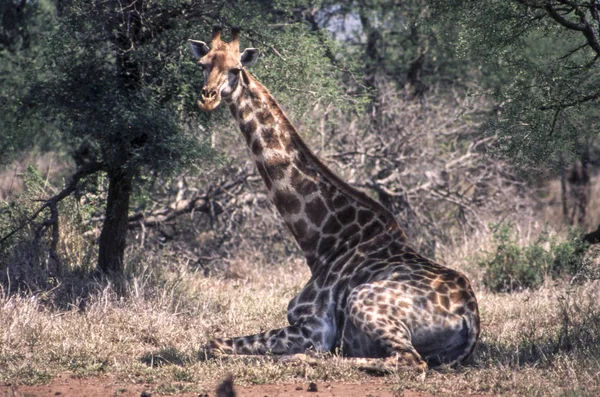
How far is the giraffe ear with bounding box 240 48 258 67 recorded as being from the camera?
25.5 feet

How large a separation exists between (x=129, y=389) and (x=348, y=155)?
8277mm

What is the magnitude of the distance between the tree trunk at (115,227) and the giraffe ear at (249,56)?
2.56 meters

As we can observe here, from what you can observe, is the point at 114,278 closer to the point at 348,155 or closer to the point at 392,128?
the point at 348,155

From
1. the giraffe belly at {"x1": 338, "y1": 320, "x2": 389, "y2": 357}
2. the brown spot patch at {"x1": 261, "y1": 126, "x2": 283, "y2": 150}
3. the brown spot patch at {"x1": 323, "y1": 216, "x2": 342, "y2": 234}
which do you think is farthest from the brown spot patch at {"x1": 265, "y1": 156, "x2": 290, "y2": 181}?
the giraffe belly at {"x1": 338, "y1": 320, "x2": 389, "y2": 357}

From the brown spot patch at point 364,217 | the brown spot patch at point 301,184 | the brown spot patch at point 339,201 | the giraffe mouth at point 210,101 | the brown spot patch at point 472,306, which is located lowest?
the brown spot patch at point 472,306

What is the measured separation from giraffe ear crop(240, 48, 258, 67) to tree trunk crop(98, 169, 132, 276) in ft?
8.40

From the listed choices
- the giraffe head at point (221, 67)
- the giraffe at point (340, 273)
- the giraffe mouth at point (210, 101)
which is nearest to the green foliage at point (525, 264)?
the giraffe at point (340, 273)

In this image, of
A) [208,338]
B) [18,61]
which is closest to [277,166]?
[208,338]

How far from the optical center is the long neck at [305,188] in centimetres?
772

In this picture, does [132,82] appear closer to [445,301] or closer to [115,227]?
[115,227]

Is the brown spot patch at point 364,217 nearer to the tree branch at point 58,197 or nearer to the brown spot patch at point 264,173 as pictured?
the brown spot patch at point 264,173

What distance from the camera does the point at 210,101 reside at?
7.10 m

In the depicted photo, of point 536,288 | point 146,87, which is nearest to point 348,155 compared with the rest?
point 536,288

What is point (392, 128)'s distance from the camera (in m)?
14.1
